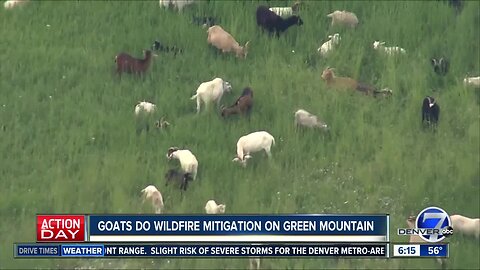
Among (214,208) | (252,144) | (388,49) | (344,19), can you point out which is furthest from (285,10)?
(214,208)

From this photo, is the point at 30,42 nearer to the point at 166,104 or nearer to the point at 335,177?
the point at 166,104

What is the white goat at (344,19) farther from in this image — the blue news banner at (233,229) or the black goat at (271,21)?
the blue news banner at (233,229)

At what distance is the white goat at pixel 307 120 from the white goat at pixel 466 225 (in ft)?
7.71

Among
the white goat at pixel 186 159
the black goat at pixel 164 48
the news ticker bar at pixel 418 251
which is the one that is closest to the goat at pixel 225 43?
the black goat at pixel 164 48

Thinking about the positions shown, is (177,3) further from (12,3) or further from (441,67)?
(441,67)

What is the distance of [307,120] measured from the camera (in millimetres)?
10688

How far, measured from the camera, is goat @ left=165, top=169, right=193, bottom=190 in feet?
31.8

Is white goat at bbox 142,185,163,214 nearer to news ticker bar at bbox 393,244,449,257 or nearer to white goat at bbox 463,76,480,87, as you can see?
news ticker bar at bbox 393,244,449,257

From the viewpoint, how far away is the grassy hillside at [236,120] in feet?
31.3

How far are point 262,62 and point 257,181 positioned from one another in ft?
9.34

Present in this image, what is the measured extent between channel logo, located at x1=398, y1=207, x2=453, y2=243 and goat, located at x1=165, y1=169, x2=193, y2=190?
2.70 meters

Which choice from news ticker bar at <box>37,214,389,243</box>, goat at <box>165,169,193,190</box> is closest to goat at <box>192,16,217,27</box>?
goat at <box>165,169,193,190</box>

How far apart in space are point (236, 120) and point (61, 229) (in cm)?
304

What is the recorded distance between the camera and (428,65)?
1206 centimetres
